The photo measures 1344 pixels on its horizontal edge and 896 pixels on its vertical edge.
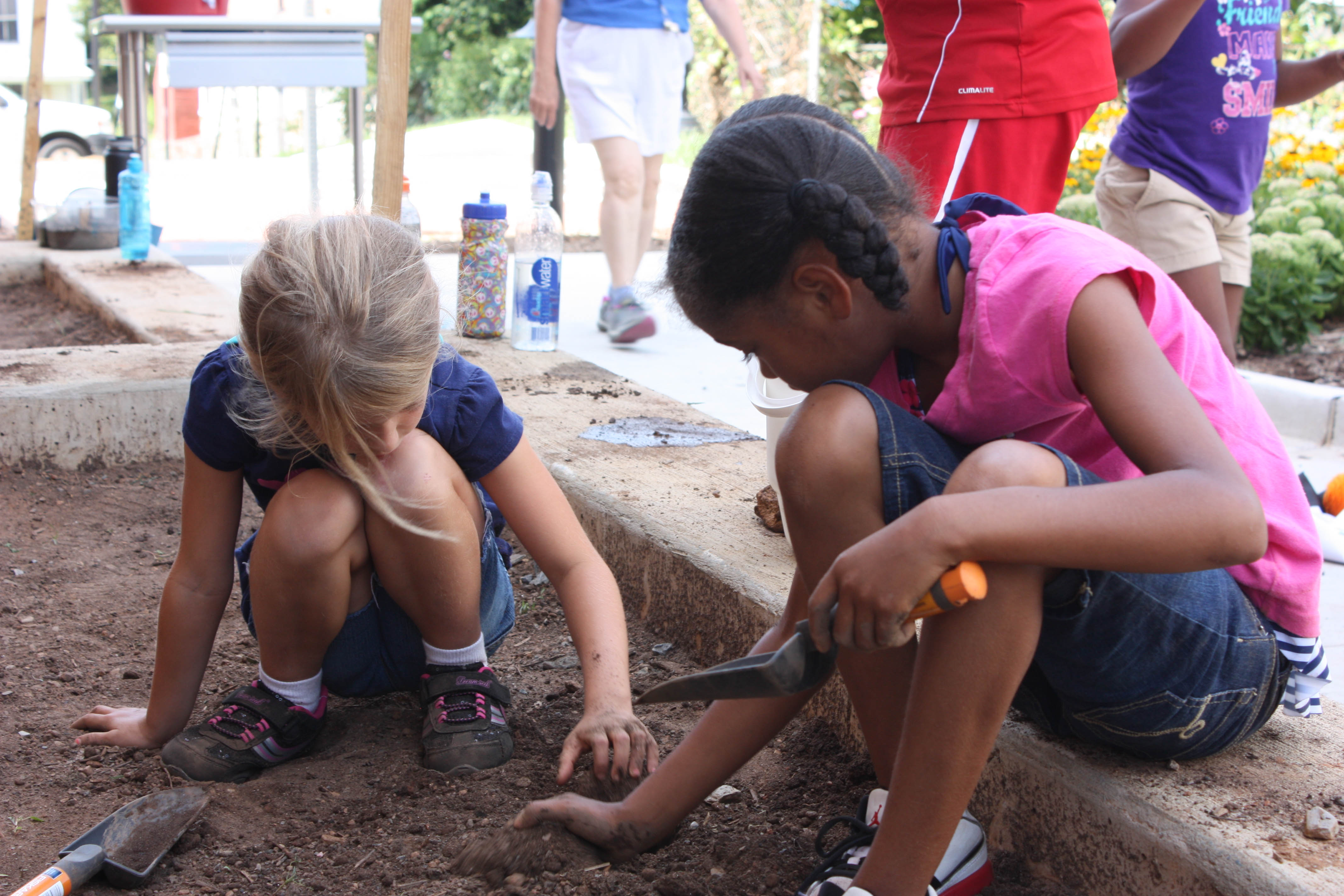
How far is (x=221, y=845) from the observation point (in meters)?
1.58

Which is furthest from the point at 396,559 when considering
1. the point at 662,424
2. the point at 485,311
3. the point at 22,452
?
the point at 485,311

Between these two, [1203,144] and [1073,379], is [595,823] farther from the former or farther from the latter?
[1203,144]

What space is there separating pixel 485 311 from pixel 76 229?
2.67 m

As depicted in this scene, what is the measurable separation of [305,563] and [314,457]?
16 centimetres

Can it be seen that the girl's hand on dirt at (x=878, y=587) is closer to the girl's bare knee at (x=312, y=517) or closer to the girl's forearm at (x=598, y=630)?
the girl's forearm at (x=598, y=630)

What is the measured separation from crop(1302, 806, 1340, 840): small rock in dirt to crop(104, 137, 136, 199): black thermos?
559 centimetres

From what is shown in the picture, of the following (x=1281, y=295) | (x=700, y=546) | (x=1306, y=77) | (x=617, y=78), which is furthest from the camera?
(x=1281, y=295)

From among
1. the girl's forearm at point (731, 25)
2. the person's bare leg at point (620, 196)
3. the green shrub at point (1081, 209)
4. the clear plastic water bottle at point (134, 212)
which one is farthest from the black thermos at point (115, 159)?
the green shrub at point (1081, 209)

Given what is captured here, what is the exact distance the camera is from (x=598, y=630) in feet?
5.67

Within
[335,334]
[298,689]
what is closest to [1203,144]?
[335,334]

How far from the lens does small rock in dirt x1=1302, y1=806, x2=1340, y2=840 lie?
1271mm

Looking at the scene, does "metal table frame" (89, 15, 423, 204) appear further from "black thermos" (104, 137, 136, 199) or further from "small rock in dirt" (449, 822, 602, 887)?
"small rock in dirt" (449, 822, 602, 887)

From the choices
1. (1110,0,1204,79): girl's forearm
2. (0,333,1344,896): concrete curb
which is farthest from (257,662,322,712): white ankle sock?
(1110,0,1204,79): girl's forearm

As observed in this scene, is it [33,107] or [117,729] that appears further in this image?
[33,107]
